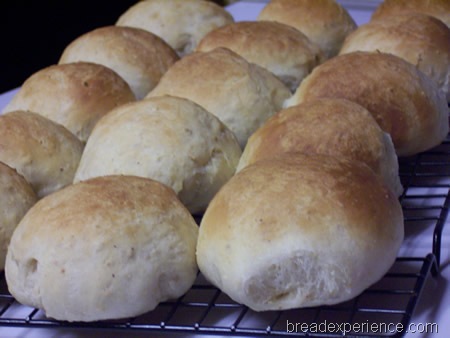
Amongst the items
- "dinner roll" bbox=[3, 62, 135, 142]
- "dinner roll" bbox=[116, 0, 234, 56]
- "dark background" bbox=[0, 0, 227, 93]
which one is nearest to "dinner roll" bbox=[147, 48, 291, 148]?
"dinner roll" bbox=[3, 62, 135, 142]

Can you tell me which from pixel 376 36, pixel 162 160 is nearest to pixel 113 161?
pixel 162 160

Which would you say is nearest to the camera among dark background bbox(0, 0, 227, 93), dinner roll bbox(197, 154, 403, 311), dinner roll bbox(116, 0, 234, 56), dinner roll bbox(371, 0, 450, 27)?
dinner roll bbox(197, 154, 403, 311)

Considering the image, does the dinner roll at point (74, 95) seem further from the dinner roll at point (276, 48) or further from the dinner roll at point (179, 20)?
the dinner roll at point (179, 20)

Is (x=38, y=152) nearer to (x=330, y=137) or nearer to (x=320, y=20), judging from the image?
(x=330, y=137)

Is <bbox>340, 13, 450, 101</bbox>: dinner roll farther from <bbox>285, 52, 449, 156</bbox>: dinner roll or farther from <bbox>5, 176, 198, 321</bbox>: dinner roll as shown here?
<bbox>5, 176, 198, 321</bbox>: dinner roll

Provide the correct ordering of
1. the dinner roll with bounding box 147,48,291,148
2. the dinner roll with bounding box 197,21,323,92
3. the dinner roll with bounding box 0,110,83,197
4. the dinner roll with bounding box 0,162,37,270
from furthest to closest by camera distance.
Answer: the dinner roll with bounding box 197,21,323,92 < the dinner roll with bounding box 147,48,291,148 < the dinner roll with bounding box 0,110,83,197 < the dinner roll with bounding box 0,162,37,270

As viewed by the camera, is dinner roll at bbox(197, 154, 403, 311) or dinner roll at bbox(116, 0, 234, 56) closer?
dinner roll at bbox(197, 154, 403, 311)

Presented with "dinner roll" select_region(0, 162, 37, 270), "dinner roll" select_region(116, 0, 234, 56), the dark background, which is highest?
"dinner roll" select_region(0, 162, 37, 270)

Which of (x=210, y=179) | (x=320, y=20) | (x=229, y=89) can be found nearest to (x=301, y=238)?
(x=210, y=179)
